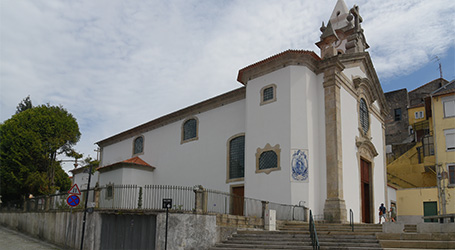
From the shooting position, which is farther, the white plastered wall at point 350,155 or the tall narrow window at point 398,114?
the tall narrow window at point 398,114

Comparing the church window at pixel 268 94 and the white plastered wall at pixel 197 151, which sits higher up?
the church window at pixel 268 94

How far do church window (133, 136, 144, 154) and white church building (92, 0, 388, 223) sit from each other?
10.7 ft

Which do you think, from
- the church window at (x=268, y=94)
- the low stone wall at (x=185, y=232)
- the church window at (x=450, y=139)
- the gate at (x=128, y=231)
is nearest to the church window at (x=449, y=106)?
the church window at (x=450, y=139)

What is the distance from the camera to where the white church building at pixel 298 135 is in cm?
1797

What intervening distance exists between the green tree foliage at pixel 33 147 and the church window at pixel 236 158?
1207 cm

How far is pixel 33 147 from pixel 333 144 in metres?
18.8

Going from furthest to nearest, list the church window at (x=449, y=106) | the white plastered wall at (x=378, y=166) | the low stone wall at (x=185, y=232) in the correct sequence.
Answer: the church window at (x=449, y=106), the white plastered wall at (x=378, y=166), the low stone wall at (x=185, y=232)

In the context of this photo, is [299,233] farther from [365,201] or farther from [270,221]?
[365,201]

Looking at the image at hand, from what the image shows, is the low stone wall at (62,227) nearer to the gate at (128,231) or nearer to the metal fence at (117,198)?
the gate at (128,231)

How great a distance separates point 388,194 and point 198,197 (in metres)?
16.5

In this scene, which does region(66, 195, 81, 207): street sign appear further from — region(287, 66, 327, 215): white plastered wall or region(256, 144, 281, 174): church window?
region(287, 66, 327, 215): white plastered wall

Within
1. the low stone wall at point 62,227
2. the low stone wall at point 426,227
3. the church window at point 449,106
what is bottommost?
the low stone wall at point 62,227

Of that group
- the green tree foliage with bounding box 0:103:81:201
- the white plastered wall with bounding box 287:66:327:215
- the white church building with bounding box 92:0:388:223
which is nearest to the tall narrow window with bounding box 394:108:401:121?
the white church building with bounding box 92:0:388:223

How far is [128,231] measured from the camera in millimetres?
13688
